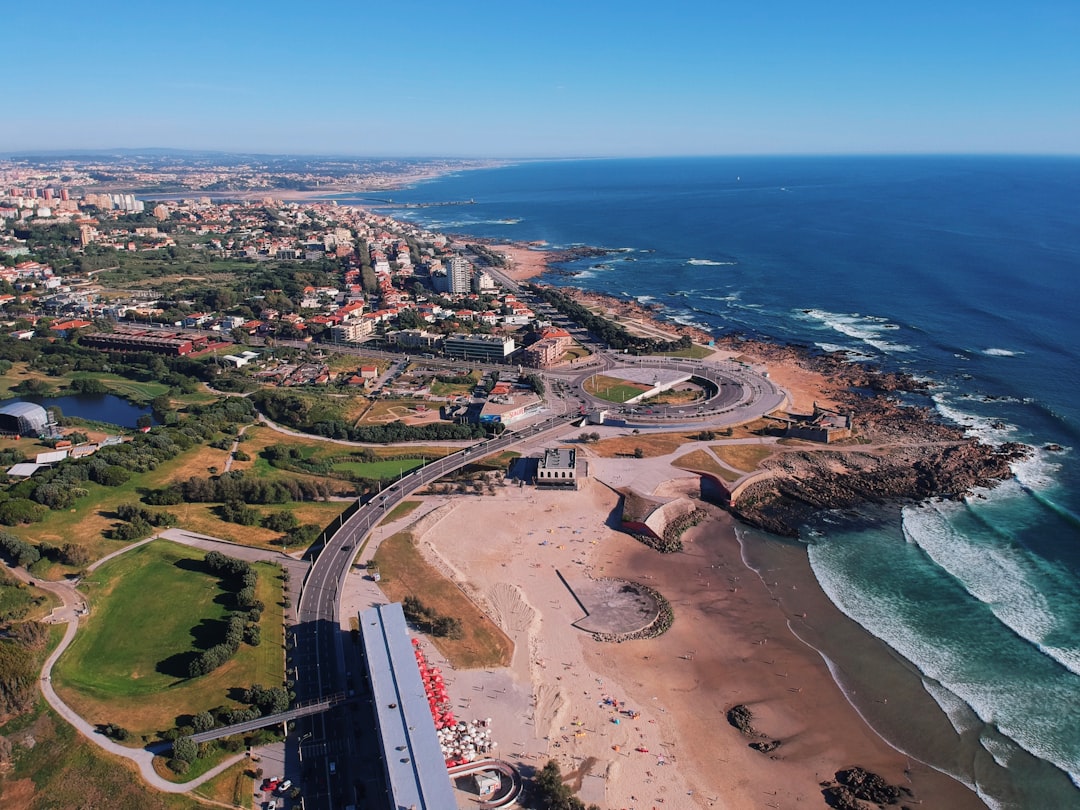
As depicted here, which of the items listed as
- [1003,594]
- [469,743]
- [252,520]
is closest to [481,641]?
[469,743]

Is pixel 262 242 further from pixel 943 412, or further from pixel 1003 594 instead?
pixel 1003 594

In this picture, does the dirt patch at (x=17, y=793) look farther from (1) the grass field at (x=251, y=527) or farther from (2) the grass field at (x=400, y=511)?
(2) the grass field at (x=400, y=511)

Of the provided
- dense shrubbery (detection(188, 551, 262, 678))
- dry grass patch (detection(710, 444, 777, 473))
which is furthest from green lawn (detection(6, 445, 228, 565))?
dry grass patch (detection(710, 444, 777, 473))

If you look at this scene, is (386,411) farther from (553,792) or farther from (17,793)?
(553,792)

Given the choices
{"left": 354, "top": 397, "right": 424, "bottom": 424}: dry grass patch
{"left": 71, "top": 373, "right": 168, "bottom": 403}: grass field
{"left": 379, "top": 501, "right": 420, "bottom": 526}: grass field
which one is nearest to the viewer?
{"left": 379, "top": 501, "right": 420, "bottom": 526}: grass field

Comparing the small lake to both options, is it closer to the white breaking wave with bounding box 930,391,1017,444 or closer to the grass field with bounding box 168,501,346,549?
the grass field with bounding box 168,501,346,549

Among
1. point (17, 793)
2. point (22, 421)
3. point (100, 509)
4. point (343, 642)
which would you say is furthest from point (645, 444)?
point (22, 421)

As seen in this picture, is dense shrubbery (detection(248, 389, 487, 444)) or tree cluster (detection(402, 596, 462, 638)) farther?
dense shrubbery (detection(248, 389, 487, 444))
